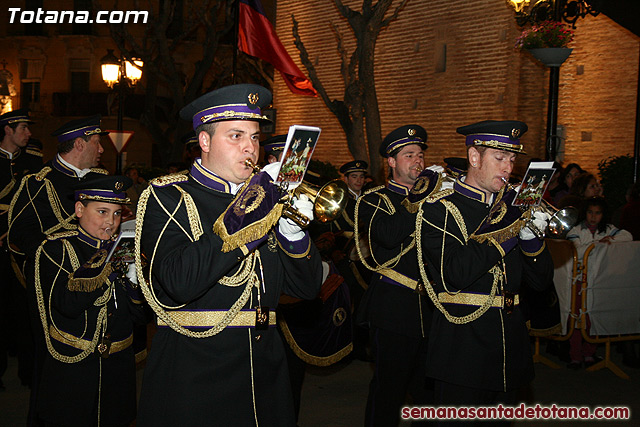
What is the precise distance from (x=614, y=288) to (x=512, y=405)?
5140 mm

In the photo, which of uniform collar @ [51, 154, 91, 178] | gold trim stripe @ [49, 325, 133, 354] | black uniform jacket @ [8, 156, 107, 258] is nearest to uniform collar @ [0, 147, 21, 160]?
black uniform jacket @ [8, 156, 107, 258]

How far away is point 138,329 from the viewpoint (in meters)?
5.87

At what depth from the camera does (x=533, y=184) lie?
4.38 metres

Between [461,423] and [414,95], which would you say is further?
[414,95]

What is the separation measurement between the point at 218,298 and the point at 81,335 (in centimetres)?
196

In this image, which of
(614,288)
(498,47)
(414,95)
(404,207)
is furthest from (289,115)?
(404,207)

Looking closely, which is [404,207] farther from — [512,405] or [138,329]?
[138,329]

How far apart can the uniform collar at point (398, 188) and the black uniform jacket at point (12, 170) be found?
3.83 meters

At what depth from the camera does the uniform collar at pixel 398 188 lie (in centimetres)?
635

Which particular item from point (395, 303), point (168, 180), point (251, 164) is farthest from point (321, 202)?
point (395, 303)

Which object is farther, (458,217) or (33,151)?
(33,151)

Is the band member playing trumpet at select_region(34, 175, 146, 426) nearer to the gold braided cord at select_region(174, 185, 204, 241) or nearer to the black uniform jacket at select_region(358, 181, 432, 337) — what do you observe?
the gold braided cord at select_region(174, 185, 204, 241)

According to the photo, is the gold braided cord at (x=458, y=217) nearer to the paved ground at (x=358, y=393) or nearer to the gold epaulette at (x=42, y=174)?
the paved ground at (x=358, y=393)

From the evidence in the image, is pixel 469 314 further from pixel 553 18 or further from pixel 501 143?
pixel 553 18
